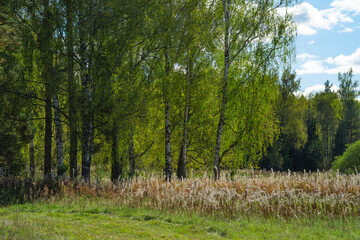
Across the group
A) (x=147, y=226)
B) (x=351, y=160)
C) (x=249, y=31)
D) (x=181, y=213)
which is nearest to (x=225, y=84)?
(x=249, y=31)

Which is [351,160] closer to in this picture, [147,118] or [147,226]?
[147,118]

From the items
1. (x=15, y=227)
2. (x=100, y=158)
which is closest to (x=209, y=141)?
(x=100, y=158)

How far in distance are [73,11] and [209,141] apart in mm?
10008

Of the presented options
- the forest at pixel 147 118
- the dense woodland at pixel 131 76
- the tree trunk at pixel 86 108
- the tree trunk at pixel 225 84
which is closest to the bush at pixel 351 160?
the forest at pixel 147 118

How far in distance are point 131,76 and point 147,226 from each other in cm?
695

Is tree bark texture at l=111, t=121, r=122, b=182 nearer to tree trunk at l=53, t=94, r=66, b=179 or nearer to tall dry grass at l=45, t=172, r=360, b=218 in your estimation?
tree trunk at l=53, t=94, r=66, b=179

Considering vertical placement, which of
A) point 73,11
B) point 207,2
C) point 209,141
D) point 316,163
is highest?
point 207,2

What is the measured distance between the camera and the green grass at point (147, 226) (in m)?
6.30

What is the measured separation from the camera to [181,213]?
8.54m

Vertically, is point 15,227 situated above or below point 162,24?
below

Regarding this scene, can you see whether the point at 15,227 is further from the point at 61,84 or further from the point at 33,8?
the point at 33,8

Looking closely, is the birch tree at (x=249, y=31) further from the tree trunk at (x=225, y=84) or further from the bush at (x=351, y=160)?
the bush at (x=351, y=160)

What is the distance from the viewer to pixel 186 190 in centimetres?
997

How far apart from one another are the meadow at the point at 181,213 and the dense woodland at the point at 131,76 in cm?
248
